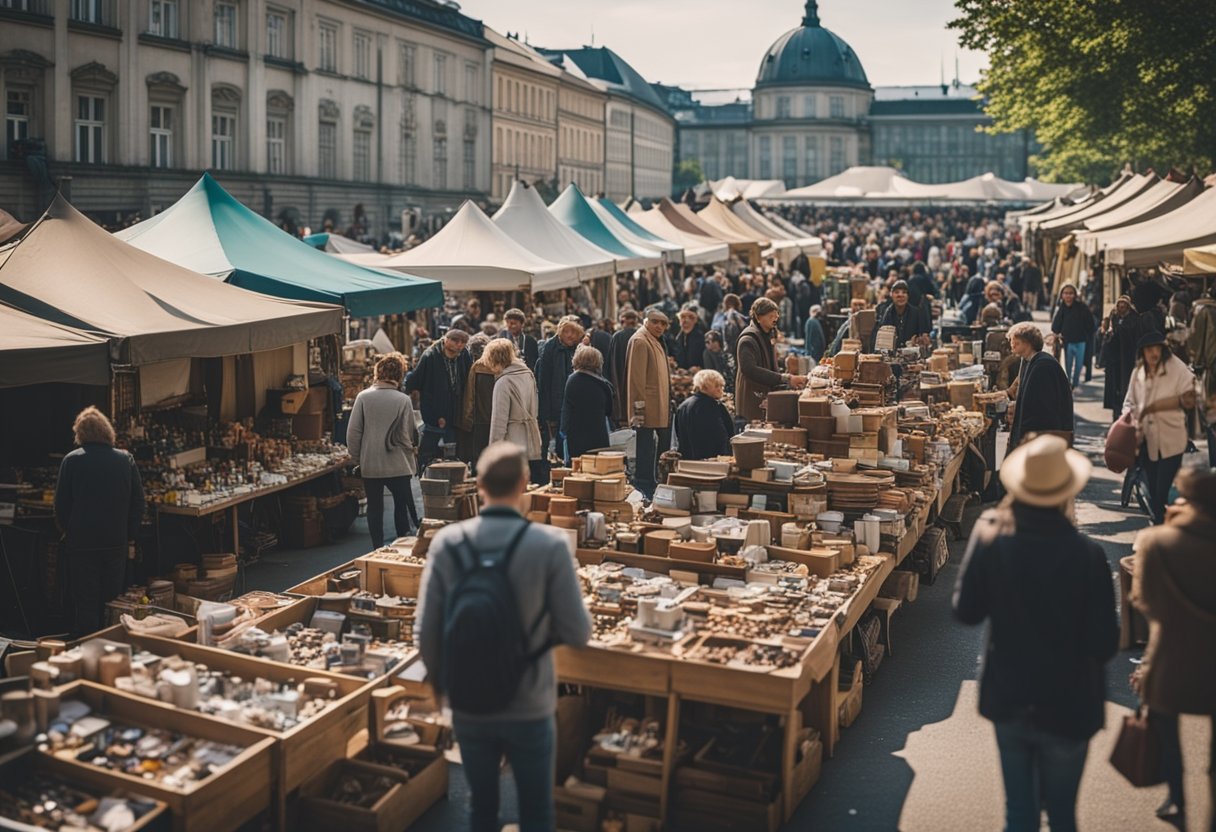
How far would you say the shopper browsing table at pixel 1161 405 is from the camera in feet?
32.7

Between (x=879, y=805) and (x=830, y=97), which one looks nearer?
(x=879, y=805)

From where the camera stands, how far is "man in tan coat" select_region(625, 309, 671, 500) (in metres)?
12.5

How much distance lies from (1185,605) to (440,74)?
56243 mm

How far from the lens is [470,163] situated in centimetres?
6281

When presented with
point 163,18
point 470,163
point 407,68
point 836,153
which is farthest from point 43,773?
point 836,153

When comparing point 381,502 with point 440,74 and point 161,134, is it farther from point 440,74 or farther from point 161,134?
point 440,74

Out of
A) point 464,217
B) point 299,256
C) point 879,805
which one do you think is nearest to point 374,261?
point 464,217

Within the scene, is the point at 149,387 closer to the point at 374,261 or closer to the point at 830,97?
the point at 374,261

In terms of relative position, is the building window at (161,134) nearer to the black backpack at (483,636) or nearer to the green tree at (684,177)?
the black backpack at (483,636)

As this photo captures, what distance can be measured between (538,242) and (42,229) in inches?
432

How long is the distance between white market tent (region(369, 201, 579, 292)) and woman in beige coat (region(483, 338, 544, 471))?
6612mm

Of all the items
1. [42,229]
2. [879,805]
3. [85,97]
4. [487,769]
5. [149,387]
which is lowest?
[879,805]

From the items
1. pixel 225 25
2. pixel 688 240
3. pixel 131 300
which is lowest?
pixel 131 300

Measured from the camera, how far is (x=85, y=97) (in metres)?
36.2
